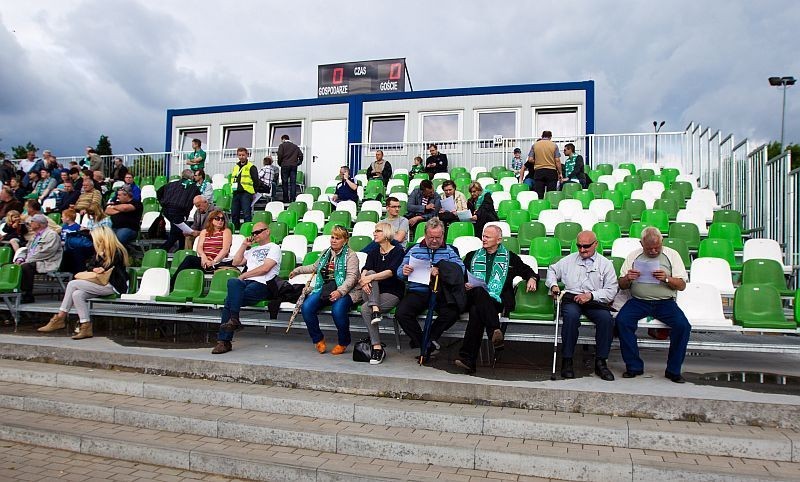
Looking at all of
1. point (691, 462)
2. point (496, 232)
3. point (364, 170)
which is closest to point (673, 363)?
point (691, 462)

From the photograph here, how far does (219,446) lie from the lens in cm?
426

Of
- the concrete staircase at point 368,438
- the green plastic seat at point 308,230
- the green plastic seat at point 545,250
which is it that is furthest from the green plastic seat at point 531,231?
the concrete staircase at point 368,438

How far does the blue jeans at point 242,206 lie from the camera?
37.0 feet

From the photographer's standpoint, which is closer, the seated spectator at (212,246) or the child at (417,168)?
the seated spectator at (212,246)

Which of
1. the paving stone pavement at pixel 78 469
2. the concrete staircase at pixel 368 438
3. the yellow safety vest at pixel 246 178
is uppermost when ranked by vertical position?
the yellow safety vest at pixel 246 178

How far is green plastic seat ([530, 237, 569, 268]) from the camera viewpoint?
24.7 ft

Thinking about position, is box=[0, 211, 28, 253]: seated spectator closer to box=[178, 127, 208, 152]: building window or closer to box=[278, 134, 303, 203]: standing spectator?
box=[278, 134, 303, 203]: standing spectator

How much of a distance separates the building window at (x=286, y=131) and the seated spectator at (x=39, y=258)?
10069 millimetres

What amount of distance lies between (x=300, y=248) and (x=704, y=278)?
552 cm

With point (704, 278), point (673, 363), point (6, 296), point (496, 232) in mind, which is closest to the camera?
point (673, 363)

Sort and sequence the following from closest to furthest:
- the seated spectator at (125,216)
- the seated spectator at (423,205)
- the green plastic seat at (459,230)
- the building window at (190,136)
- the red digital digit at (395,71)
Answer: the green plastic seat at (459,230), the seated spectator at (423,205), the seated spectator at (125,216), the building window at (190,136), the red digital digit at (395,71)

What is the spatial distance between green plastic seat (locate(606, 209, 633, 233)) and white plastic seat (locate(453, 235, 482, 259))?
2633 mm

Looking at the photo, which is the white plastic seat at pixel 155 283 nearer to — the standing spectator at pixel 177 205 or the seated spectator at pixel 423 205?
the standing spectator at pixel 177 205

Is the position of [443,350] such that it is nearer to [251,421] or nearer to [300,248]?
[251,421]
